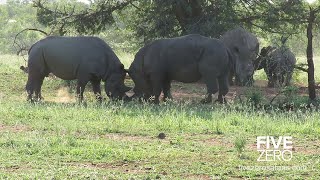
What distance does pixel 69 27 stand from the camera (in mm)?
21766

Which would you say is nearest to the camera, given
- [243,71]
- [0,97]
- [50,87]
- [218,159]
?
[218,159]

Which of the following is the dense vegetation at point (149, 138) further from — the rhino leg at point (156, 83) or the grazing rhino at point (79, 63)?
the grazing rhino at point (79, 63)

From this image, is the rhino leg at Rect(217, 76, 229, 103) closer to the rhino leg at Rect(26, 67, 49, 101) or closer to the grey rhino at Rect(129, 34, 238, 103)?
the grey rhino at Rect(129, 34, 238, 103)

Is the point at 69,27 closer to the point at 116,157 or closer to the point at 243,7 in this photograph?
the point at 243,7

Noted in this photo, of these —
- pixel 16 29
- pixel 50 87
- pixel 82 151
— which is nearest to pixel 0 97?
pixel 50 87

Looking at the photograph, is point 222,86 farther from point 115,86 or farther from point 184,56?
point 115,86

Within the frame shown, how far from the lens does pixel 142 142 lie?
28.8 feet

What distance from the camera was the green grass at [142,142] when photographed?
6.98 metres

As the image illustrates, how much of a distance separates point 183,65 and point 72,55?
278cm

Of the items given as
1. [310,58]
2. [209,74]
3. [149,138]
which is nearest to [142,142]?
[149,138]

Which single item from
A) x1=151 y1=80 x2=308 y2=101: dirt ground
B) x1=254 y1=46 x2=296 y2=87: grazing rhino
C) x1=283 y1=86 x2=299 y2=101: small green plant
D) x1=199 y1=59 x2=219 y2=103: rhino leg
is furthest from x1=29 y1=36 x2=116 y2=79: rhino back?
x1=254 y1=46 x2=296 y2=87: grazing rhino

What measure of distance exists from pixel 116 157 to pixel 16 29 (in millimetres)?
64554

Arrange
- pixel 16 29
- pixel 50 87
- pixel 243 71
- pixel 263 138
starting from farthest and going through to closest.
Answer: pixel 16 29 < pixel 50 87 < pixel 243 71 < pixel 263 138

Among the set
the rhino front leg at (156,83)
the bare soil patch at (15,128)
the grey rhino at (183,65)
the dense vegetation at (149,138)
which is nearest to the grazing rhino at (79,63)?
the grey rhino at (183,65)
